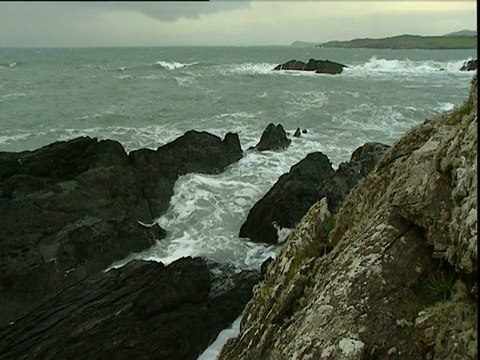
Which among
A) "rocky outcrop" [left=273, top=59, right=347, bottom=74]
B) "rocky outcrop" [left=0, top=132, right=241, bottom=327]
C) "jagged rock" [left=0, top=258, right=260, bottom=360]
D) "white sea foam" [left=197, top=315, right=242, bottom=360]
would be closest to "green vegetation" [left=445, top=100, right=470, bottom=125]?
"white sea foam" [left=197, top=315, right=242, bottom=360]

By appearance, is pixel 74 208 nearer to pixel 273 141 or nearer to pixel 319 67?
pixel 273 141

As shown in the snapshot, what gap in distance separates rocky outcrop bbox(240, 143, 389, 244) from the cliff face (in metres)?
8.43

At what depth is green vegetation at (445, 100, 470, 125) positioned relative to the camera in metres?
5.50

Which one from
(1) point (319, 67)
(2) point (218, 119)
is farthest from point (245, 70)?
(2) point (218, 119)

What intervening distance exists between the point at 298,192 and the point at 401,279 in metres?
11.9

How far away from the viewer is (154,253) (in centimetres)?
1492

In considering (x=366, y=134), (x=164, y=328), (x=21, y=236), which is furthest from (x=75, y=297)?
(x=366, y=134)

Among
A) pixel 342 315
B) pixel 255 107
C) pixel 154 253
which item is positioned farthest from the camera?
pixel 255 107

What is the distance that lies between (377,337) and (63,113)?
37.7 metres

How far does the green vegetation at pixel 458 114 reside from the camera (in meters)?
5.50

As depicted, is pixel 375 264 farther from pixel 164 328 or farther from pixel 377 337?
pixel 164 328

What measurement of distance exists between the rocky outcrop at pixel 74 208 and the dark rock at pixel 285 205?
3.48 m

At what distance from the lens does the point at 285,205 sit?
1603cm

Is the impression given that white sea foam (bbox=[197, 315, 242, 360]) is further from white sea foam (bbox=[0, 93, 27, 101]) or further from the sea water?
white sea foam (bbox=[0, 93, 27, 101])
